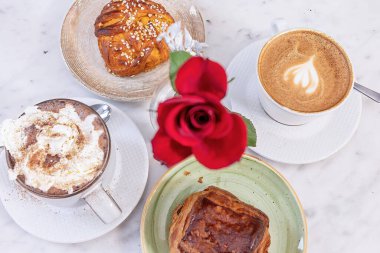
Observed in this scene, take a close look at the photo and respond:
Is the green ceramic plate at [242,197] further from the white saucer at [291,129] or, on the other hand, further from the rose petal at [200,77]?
the rose petal at [200,77]

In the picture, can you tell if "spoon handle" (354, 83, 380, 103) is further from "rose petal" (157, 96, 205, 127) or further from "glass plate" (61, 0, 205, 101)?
"rose petal" (157, 96, 205, 127)

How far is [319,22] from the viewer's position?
50.0 inches

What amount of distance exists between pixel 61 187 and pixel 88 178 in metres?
0.05

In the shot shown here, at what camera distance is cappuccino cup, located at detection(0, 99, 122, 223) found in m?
0.95

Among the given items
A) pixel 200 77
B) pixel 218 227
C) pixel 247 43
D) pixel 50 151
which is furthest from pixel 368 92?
pixel 50 151

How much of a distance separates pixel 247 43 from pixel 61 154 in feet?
1.80

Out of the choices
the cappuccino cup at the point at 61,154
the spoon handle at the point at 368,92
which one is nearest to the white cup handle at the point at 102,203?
the cappuccino cup at the point at 61,154

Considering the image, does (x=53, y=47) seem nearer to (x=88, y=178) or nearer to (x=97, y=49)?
(x=97, y=49)

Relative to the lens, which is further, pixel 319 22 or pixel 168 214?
pixel 319 22

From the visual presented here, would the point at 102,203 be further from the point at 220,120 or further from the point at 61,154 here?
the point at 220,120

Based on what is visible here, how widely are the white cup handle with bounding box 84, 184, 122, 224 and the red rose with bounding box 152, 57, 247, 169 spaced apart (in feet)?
1.03

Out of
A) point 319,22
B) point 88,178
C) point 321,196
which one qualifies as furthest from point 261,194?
point 319,22

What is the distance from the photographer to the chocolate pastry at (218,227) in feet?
3.15

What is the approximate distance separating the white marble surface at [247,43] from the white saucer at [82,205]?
0.17ft
